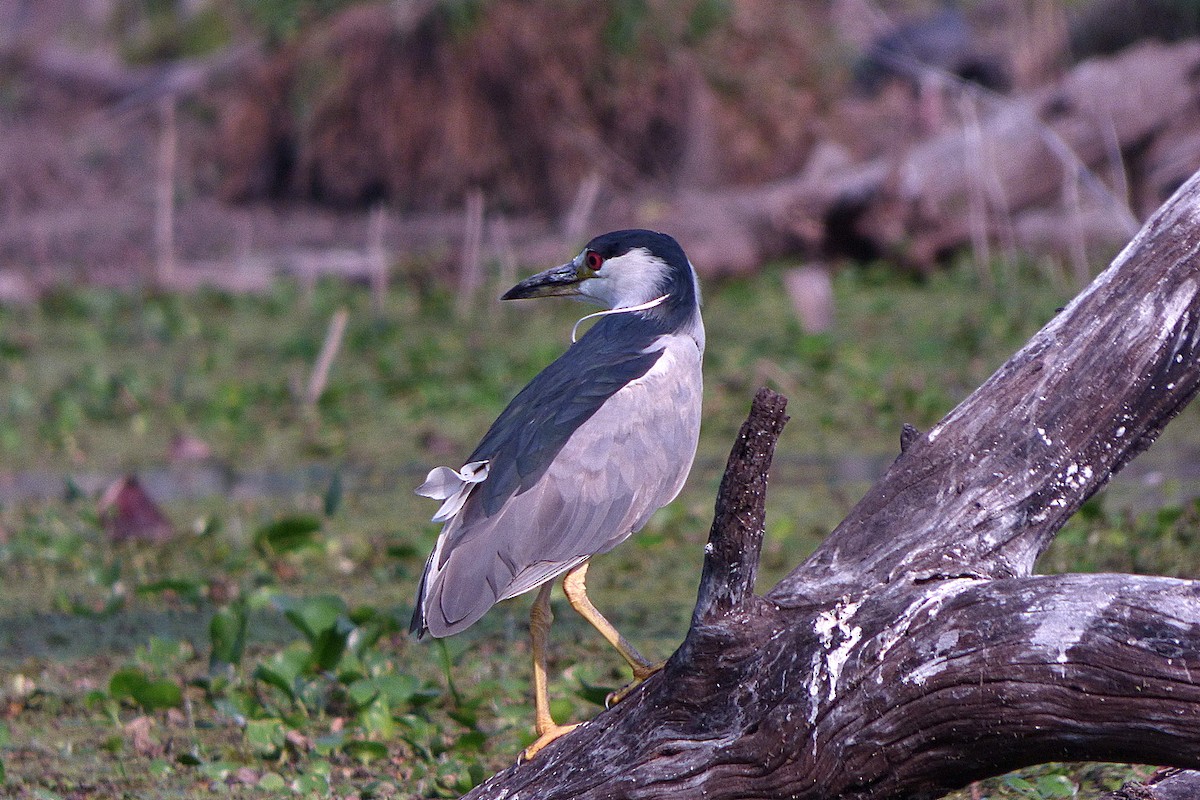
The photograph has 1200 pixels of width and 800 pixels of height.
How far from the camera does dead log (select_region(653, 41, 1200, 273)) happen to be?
30.5 feet

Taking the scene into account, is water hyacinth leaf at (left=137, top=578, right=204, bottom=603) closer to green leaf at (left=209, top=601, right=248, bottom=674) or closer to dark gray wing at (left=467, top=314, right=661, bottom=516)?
green leaf at (left=209, top=601, right=248, bottom=674)

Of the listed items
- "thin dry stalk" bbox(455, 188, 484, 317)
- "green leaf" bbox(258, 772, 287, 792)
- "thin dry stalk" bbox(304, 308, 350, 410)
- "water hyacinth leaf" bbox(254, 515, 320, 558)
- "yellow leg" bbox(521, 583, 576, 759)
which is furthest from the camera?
"thin dry stalk" bbox(455, 188, 484, 317)

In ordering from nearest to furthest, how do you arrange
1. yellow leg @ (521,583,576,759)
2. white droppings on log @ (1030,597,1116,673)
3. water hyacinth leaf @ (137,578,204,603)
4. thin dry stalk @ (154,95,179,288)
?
white droppings on log @ (1030,597,1116,673), yellow leg @ (521,583,576,759), water hyacinth leaf @ (137,578,204,603), thin dry stalk @ (154,95,179,288)

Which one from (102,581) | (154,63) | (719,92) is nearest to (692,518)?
(102,581)

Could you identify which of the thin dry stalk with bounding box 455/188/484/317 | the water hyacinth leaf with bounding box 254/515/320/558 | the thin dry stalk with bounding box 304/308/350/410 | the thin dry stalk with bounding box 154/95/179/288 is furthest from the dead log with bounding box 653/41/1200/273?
the water hyacinth leaf with bounding box 254/515/320/558

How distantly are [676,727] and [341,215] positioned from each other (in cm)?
1107

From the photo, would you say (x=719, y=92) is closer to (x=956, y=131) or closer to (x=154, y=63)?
(x=956, y=131)

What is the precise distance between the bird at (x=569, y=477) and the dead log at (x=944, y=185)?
19.5 feet

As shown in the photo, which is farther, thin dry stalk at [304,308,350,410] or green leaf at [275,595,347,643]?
thin dry stalk at [304,308,350,410]

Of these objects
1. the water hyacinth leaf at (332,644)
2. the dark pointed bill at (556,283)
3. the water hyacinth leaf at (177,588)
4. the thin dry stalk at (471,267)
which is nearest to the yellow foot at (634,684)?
the water hyacinth leaf at (332,644)

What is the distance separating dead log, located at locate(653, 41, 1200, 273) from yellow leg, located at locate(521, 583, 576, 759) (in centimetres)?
638

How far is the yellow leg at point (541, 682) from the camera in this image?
294cm

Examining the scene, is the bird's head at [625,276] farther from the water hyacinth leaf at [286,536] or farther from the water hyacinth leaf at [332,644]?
the water hyacinth leaf at [286,536]

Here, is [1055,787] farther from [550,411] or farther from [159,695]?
[159,695]
